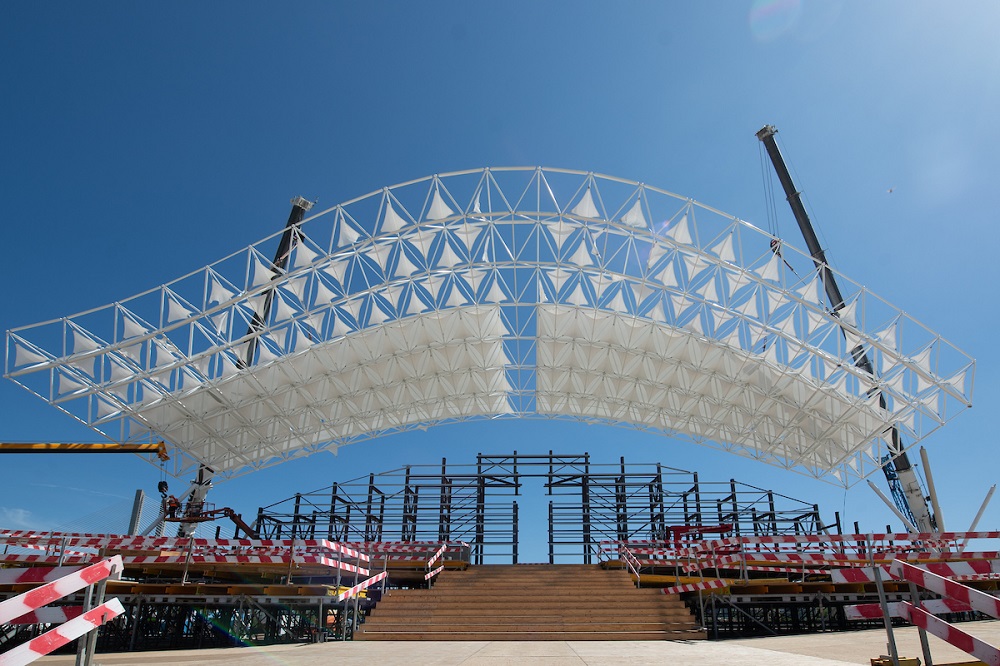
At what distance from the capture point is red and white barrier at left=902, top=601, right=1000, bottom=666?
15.6 feet

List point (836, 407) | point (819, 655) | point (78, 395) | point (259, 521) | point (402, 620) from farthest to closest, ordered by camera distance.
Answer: point (259, 521) < point (836, 407) < point (78, 395) < point (402, 620) < point (819, 655)

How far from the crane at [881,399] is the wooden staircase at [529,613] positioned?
20708 mm

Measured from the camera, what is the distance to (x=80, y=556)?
1794 cm

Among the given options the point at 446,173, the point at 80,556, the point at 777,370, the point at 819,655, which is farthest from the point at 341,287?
the point at 819,655

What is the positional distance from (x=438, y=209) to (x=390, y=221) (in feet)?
6.35

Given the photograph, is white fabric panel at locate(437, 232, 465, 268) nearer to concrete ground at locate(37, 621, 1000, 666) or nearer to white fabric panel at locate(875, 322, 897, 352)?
concrete ground at locate(37, 621, 1000, 666)

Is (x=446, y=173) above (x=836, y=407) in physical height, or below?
above

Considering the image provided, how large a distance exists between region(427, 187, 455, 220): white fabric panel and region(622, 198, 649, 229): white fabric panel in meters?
7.10

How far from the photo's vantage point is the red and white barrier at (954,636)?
4.75 metres

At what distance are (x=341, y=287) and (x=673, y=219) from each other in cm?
→ 1402

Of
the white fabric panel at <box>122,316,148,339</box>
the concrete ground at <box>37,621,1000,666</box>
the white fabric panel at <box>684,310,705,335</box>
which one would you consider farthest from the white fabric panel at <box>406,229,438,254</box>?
the concrete ground at <box>37,621,1000,666</box>

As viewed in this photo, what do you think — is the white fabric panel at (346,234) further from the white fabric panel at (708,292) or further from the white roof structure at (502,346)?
the white fabric panel at (708,292)

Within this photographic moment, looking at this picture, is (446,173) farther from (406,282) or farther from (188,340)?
(188,340)

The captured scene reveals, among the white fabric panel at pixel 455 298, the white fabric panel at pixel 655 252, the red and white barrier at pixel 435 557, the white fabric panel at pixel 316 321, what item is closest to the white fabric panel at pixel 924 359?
the white fabric panel at pixel 655 252
